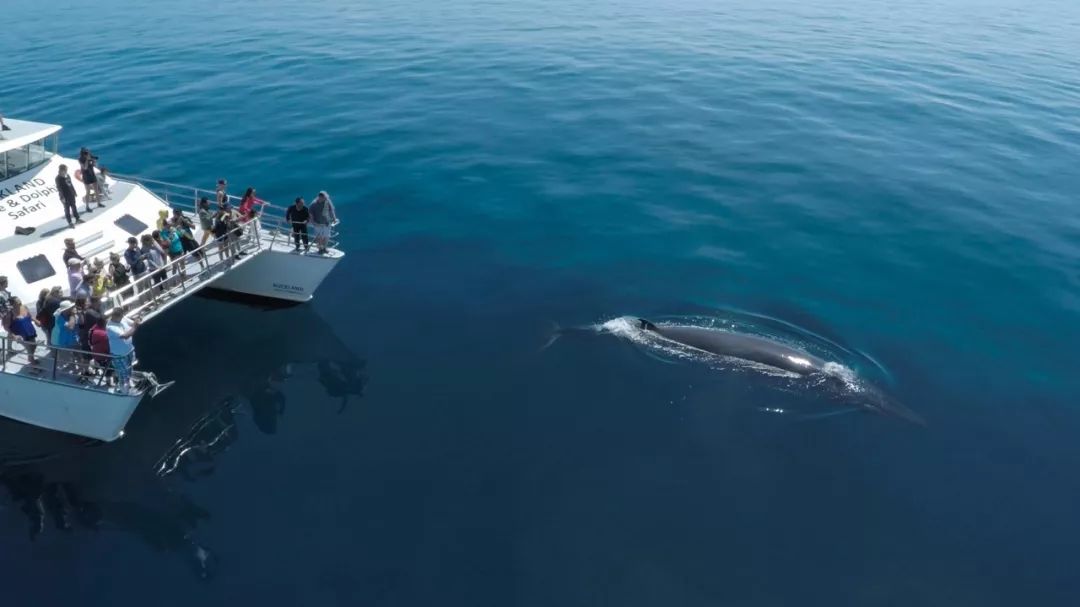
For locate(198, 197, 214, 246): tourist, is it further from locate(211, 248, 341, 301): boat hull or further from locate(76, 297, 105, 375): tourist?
locate(76, 297, 105, 375): tourist

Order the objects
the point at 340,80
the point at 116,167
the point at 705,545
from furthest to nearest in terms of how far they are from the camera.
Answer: the point at 340,80 < the point at 116,167 < the point at 705,545

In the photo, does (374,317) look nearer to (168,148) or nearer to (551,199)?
(551,199)

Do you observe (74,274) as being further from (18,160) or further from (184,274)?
(18,160)

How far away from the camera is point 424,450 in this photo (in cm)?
1958

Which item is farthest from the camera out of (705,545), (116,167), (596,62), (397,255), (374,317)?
(596,62)

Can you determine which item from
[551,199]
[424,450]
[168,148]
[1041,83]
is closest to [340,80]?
[168,148]

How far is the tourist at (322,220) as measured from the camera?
2506cm

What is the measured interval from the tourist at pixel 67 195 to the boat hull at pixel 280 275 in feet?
16.5

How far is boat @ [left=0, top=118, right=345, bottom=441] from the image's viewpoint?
19.3m

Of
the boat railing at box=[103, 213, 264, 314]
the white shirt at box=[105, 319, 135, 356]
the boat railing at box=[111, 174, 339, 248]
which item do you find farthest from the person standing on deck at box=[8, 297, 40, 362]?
the boat railing at box=[111, 174, 339, 248]

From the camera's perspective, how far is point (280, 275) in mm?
26125

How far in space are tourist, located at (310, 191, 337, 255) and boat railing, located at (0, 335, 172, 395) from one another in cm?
794

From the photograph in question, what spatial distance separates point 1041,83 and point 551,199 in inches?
1890

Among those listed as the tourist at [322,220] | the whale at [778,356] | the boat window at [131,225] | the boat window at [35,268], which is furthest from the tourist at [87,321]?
the whale at [778,356]
